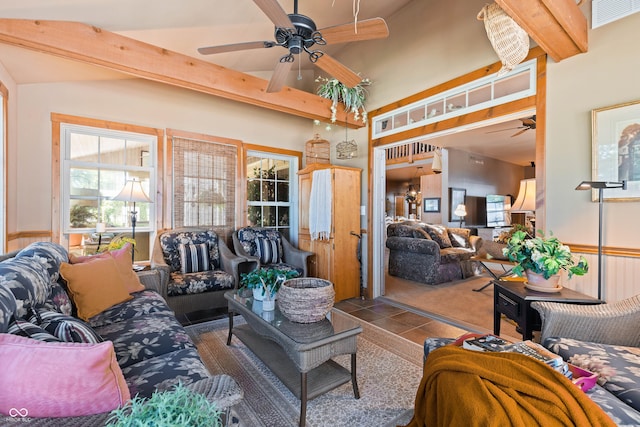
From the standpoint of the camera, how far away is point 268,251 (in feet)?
13.6

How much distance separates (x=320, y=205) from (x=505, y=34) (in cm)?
266

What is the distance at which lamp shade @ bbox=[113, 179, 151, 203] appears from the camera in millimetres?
3132

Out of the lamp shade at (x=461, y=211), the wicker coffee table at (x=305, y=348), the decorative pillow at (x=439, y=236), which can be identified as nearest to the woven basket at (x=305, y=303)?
the wicker coffee table at (x=305, y=348)

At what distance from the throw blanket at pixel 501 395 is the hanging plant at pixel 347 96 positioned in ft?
11.2

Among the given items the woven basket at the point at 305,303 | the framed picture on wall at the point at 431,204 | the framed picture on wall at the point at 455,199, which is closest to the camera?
the woven basket at the point at 305,303

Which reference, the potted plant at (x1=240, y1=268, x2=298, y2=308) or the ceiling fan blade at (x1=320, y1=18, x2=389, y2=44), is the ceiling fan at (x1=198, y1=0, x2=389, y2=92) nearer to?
the ceiling fan blade at (x1=320, y1=18, x2=389, y2=44)

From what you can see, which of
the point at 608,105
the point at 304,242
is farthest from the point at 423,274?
the point at 608,105

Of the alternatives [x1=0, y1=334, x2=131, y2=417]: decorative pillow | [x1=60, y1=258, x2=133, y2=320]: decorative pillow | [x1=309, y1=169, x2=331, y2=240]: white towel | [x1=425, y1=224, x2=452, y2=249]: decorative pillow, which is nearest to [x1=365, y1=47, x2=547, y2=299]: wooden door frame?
[x1=309, y1=169, x2=331, y2=240]: white towel

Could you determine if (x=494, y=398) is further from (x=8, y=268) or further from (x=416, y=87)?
(x=416, y=87)

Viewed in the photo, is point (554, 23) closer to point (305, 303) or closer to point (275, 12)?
point (275, 12)

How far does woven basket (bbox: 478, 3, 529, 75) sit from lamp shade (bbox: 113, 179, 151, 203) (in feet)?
11.6

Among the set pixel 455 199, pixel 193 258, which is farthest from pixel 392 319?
pixel 455 199

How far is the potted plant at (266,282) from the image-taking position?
86.7 inches

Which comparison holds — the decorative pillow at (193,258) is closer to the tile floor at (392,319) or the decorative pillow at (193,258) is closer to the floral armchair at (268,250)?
the floral armchair at (268,250)
